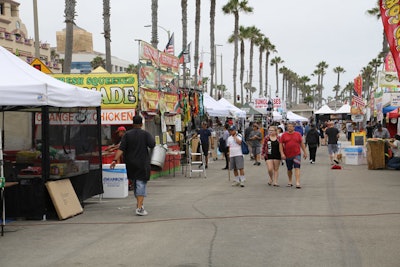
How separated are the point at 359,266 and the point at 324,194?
6.88 metres

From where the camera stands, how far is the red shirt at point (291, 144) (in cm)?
1450

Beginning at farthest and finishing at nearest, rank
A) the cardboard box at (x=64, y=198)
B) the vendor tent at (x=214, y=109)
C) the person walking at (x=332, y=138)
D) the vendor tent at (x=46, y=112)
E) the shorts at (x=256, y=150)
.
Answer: the vendor tent at (x=214, y=109) → the shorts at (x=256, y=150) → the person walking at (x=332, y=138) → the cardboard box at (x=64, y=198) → the vendor tent at (x=46, y=112)

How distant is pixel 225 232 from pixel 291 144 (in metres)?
6.66

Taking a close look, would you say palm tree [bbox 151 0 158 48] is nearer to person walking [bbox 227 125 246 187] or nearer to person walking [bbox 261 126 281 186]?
person walking [bbox 227 125 246 187]

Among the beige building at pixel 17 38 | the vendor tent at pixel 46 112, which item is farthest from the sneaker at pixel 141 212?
the beige building at pixel 17 38

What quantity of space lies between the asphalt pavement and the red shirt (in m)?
1.08

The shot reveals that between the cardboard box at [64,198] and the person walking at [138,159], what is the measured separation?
1255mm

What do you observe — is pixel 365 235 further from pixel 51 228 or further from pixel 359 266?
pixel 51 228

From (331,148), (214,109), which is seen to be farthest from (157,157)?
(214,109)

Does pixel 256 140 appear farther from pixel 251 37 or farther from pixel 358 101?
pixel 251 37

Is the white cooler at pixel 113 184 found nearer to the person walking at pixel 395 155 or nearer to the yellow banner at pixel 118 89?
the yellow banner at pixel 118 89

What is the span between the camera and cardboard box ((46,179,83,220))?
9.96 meters

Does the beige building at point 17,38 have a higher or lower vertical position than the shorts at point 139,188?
higher

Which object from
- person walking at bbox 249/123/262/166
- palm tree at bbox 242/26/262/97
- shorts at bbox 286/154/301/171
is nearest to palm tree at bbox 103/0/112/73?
person walking at bbox 249/123/262/166
